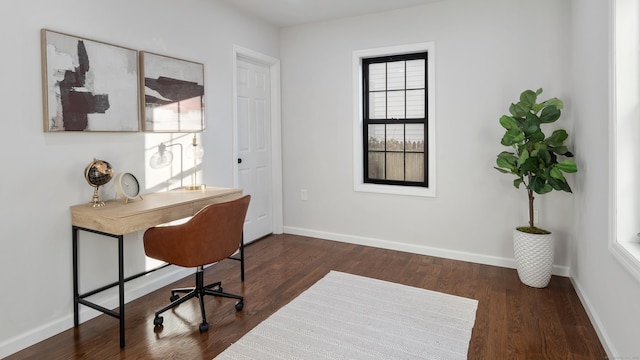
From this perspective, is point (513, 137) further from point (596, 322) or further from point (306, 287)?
point (306, 287)

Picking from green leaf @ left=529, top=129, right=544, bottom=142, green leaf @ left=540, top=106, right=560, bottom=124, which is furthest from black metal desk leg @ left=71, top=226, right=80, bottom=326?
green leaf @ left=540, top=106, right=560, bottom=124

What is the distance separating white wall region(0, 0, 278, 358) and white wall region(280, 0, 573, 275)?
1757mm

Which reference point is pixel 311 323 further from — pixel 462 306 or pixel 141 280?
pixel 141 280

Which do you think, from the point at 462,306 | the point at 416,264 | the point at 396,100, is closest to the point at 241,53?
the point at 396,100

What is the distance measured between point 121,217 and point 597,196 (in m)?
2.88

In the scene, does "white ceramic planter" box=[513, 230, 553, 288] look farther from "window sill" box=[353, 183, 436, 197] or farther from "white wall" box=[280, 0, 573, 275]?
"window sill" box=[353, 183, 436, 197]

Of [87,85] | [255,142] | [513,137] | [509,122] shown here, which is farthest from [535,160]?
[87,85]

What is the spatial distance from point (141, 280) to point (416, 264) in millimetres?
2411

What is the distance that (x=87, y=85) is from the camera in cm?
251

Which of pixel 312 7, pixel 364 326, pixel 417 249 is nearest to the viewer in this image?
pixel 364 326

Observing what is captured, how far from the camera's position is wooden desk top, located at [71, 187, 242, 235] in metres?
2.24

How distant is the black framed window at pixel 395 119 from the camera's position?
158 inches

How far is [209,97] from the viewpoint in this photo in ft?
11.7

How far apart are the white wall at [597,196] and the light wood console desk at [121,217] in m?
2.57
